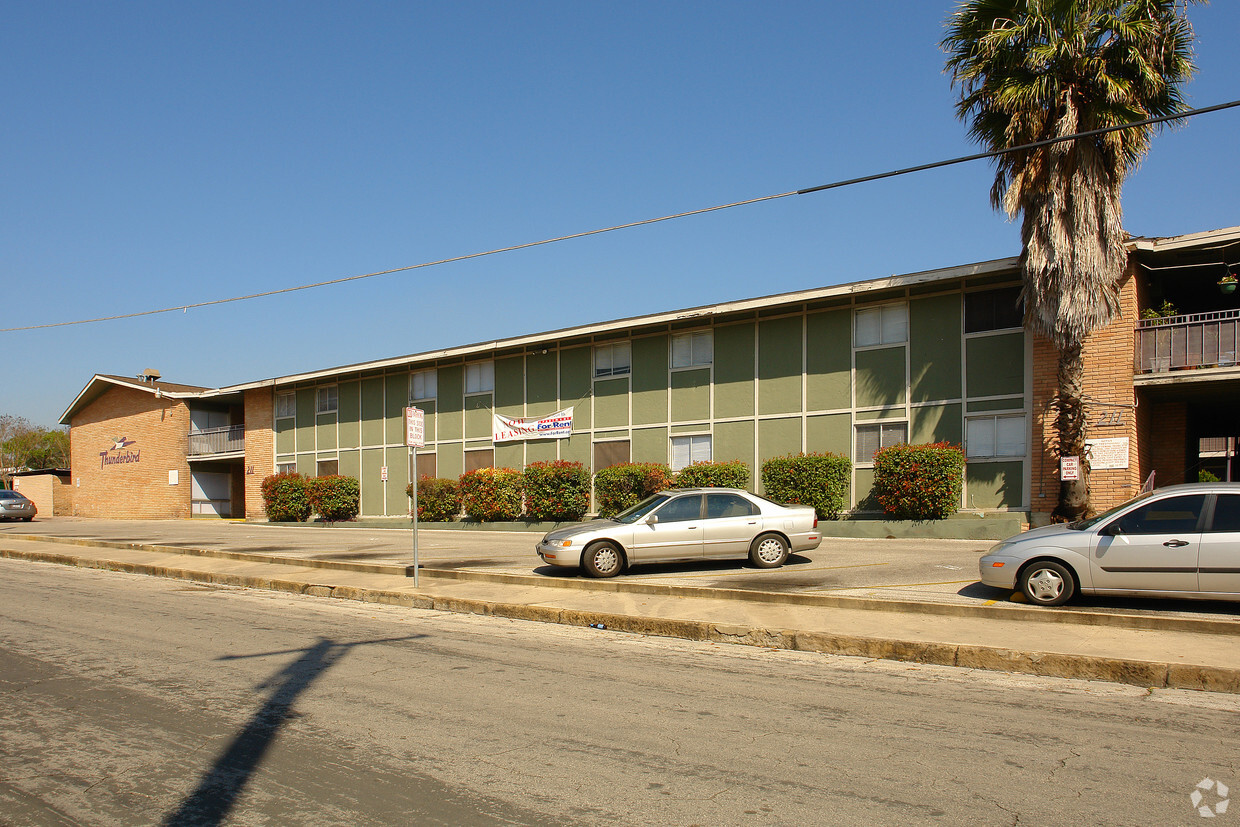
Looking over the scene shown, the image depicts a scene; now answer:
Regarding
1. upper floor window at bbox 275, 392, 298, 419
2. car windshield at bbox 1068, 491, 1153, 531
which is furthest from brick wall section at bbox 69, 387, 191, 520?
car windshield at bbox 1068, 491, 1153, 531

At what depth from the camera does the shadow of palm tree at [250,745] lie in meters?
4.56

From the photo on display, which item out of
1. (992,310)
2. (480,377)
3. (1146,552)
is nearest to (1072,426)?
(992,310)

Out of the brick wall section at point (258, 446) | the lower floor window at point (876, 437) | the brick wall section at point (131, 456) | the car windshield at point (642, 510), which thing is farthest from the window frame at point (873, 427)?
the brick wall section at point (131, 456)

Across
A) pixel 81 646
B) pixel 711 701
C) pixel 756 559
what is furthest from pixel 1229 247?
pixel 81 646

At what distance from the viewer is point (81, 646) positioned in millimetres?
9039

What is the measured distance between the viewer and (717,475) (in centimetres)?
2345

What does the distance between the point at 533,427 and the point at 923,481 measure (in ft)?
45.0

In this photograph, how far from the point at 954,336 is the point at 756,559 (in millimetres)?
A: 10265

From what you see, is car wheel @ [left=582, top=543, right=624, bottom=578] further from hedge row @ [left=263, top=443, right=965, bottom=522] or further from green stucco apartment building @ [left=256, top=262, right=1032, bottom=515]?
green stucco apartment building @ [left=256, top=262, right=1032, bottom=515]

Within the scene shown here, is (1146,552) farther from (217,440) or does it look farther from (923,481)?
(217,440)

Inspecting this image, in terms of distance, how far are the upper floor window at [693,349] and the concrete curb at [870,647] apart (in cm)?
1425

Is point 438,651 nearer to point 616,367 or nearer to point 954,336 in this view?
point 954,336

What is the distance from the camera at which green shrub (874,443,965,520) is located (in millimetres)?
19609

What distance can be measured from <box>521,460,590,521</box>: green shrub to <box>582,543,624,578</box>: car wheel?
43.5 ft
